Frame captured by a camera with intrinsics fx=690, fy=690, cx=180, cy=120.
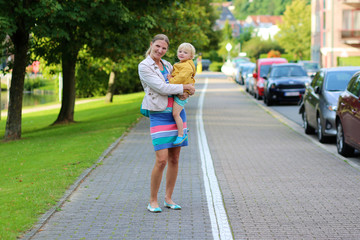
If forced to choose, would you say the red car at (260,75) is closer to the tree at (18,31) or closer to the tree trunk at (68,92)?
the tree trunk at (68,92)

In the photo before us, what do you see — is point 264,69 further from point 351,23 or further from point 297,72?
point 351,23

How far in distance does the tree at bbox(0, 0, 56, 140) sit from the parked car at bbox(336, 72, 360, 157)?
7.06 m

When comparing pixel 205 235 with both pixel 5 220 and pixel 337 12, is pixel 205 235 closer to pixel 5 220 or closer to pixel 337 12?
pixel 5 220

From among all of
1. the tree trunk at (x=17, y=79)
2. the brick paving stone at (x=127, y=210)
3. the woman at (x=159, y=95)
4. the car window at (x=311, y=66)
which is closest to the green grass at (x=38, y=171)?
the brick paving stone at (x=127, y=210)

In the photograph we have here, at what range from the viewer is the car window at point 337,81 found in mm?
15062

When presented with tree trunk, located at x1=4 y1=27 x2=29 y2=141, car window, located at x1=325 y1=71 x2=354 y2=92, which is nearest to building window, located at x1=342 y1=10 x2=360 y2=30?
tree trunk, located at x1=4 y1=27 x2=29 y2=141

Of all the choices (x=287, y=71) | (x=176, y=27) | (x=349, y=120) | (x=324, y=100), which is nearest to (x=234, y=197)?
(x=349, y=120)

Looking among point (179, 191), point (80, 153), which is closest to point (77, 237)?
point (179, 191)

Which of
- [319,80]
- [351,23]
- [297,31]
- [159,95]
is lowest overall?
[159,95]

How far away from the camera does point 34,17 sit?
53.2 ft

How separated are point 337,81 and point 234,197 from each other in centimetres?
778

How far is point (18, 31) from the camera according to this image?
1848 centimetres

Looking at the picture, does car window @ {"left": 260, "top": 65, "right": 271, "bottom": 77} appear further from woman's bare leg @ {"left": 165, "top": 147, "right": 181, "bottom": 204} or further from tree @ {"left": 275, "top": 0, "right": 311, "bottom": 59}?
tree @ {"left": 275, "top": 0, "right": 311, "bottom": 59}

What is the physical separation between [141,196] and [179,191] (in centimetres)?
58
